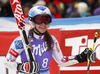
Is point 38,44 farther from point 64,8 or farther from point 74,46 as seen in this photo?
point 64,8

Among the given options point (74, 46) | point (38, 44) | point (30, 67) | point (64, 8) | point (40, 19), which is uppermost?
point (64, 8)

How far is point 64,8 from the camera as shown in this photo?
32.3 ft

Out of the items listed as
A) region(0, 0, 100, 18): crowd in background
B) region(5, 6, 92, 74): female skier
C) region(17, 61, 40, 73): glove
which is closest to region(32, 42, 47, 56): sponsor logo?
region(5, 6, 92, 74): female skier

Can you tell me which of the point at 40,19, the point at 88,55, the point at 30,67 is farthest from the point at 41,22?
the point at 88,55

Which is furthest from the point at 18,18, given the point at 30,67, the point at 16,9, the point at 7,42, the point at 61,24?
the point at 61,24

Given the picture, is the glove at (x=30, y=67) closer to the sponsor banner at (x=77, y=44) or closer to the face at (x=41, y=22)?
the face at (x=41, y=22)

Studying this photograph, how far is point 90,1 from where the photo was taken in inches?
363

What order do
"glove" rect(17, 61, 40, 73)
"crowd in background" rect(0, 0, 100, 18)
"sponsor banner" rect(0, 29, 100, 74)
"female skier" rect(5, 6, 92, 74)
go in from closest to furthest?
"glove" rect(17, 61, 40, 73)
"female skier" rect(5, 6, 92, 74)
"sponsor banner" rect(0, 29, 100, 74)
"crowd in background" rect(0, 0, 100, 18)

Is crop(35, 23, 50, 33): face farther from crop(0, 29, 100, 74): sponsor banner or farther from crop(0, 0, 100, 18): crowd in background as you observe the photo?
crop(0, 0, 100, 18): crowd in background

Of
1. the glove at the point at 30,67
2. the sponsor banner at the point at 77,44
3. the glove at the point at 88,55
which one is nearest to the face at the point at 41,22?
the glove at the point at 30,67

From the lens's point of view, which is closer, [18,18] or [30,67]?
[30,67]

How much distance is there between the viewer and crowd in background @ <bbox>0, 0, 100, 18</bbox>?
8.15m

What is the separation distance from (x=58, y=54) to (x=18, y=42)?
630mm

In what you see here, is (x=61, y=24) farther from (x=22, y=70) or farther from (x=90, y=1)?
(x=90, y=1)
